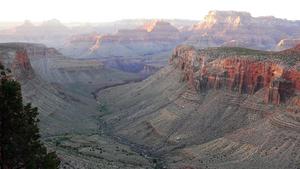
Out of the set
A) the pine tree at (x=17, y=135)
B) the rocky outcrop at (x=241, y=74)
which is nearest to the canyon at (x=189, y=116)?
the rocky outcrop at (x=241, y=74)

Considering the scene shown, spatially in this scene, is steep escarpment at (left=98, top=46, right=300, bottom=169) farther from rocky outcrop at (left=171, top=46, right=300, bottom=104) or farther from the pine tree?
the pine tree

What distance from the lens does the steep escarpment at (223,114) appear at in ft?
206

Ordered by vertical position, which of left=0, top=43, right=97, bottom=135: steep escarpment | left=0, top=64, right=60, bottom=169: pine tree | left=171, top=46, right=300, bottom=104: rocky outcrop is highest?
left=0, top=64, right=60, bottom=169: pine tree

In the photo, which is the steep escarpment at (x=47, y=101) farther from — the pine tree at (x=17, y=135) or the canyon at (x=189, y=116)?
the pine tree at (x=17, y=135)

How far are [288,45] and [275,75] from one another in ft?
372

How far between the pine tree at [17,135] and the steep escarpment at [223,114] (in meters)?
34.4

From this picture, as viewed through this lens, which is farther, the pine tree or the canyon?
the canyon

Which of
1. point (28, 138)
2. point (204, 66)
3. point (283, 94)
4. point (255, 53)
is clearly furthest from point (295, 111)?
point (28, 138)

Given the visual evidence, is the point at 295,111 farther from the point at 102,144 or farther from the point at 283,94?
the point at 102,144

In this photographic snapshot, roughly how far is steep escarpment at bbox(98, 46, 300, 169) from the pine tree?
34.4 meters

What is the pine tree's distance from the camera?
27984 millimetres

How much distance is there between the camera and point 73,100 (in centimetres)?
10294

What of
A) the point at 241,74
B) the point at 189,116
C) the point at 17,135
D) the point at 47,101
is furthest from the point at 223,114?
the point at 17,135

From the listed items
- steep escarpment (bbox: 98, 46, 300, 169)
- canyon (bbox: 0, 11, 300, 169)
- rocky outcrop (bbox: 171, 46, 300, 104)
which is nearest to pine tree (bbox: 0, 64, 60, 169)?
canyon (bbox: 0, 11, 300, 169)
